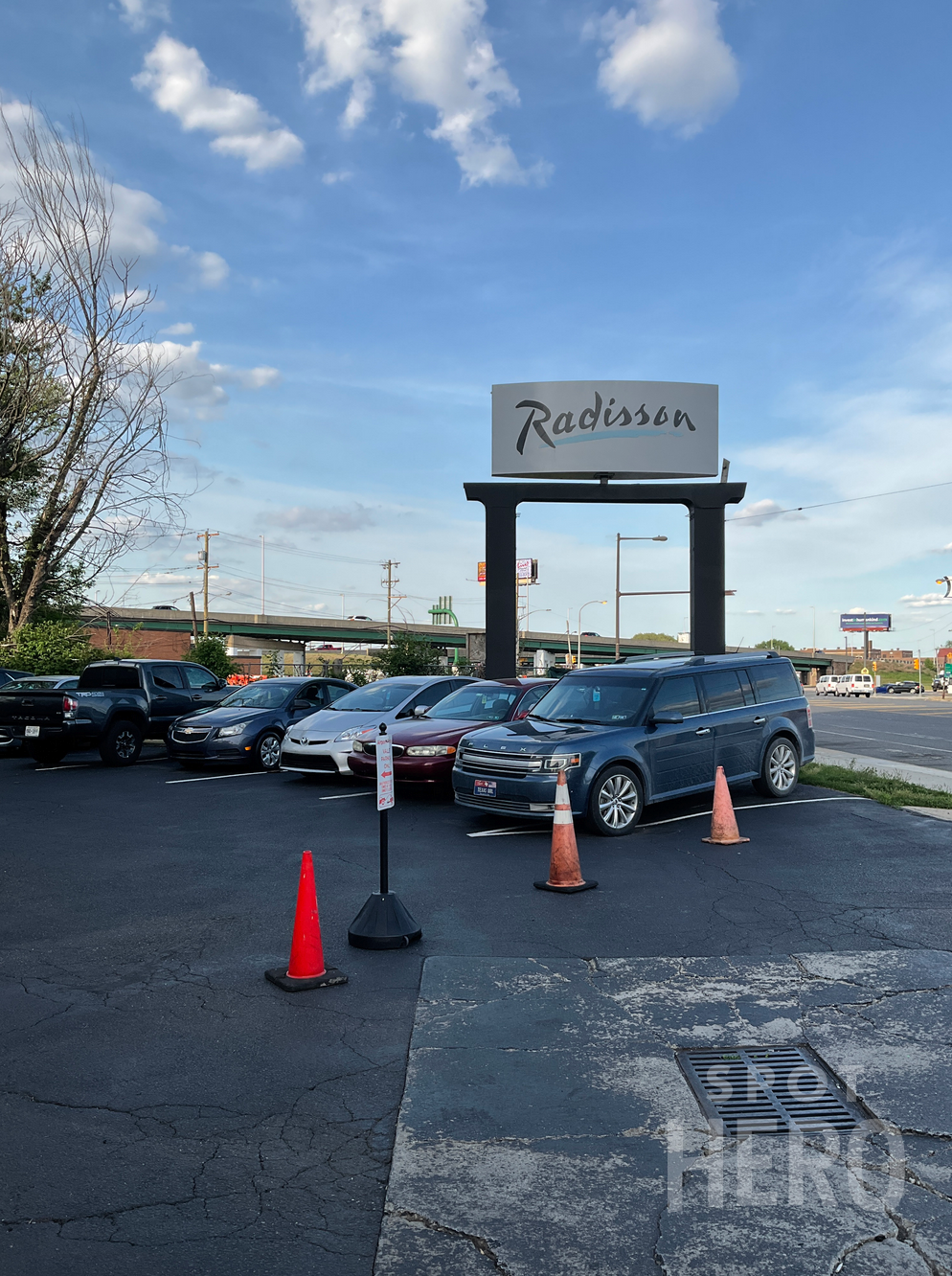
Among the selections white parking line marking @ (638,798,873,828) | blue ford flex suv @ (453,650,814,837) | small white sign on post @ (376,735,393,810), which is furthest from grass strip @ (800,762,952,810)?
small white sign on post @ (376,735,393,810)

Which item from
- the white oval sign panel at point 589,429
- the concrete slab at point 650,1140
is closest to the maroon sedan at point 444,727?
the concrete slab at point 650,1140

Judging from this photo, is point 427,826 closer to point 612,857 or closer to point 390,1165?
point 612,857

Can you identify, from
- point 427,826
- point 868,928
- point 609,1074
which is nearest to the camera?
point 609,1074

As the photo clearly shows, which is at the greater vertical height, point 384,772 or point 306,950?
point 384,772

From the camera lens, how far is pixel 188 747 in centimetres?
1605

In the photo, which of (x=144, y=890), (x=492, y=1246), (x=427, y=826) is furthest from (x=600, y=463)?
(x=492, y=1246)

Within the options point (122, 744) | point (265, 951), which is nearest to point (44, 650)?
point (122, 744)

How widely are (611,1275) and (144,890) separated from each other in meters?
5.97

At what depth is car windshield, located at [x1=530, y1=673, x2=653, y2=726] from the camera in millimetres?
11117

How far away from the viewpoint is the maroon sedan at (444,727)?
1262cm

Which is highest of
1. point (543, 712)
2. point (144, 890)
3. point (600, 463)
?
point (600, 463)

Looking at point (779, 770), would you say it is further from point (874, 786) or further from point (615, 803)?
point (615, 803)

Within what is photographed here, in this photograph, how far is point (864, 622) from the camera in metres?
149

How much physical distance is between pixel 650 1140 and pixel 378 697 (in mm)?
11971
